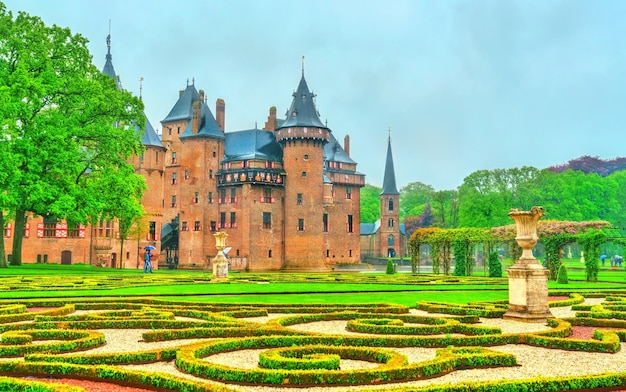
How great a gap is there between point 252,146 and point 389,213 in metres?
39.2

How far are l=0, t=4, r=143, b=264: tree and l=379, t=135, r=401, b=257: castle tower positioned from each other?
64.4 m

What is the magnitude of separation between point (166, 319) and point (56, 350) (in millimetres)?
3559

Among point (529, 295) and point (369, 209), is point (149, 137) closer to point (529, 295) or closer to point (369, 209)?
point (529, 295)

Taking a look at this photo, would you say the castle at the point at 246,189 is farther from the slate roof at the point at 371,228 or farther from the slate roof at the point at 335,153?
the slate roof at the point at 371,228

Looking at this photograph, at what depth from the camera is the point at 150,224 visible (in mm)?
58188

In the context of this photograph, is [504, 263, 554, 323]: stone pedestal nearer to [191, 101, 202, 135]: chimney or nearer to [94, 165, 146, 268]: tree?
[94, 165, 146, 268]: tree

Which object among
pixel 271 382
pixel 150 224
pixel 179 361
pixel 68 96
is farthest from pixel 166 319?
pixel 150 224

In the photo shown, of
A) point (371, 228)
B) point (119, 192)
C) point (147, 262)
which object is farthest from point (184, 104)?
point (371, 228)

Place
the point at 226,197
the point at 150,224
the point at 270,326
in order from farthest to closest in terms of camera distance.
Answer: the point at 226,197 < the point at 150,224 < the point at 270,326

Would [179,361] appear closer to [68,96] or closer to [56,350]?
[56,350]

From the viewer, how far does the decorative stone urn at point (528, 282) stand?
13578 millimetres

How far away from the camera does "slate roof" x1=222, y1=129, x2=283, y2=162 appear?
64.1 meters

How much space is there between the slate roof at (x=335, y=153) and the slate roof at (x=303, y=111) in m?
14.5

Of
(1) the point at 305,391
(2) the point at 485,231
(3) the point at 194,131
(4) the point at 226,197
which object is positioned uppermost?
(3) the point at 194,131
